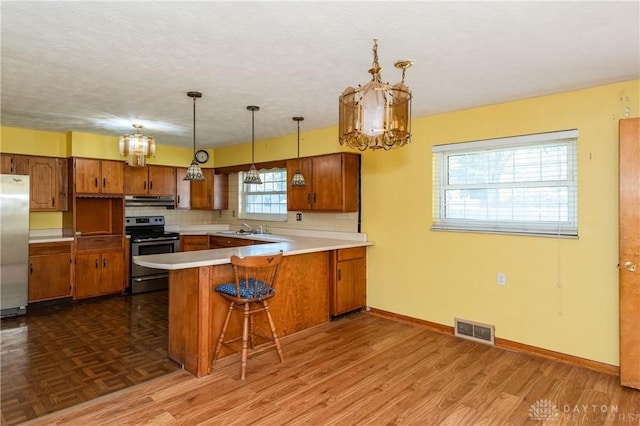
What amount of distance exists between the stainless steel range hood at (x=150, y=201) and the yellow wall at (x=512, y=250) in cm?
338

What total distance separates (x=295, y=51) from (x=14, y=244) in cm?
416

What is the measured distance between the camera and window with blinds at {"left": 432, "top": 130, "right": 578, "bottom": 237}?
128 inches

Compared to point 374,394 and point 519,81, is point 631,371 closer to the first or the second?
point 374,394

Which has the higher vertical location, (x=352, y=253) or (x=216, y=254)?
(x=216, y=254)

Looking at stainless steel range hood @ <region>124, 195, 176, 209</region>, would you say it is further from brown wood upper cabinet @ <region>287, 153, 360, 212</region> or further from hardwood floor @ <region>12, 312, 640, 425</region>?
hardwood floor @ <region>12, 312, 640, 425</region>

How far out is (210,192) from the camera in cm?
654

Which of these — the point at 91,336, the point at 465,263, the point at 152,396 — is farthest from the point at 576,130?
the point at 91,336

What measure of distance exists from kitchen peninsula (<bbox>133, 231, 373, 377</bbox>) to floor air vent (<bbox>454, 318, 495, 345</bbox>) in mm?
1187

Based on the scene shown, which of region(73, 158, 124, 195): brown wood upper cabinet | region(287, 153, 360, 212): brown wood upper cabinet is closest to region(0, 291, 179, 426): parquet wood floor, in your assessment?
region(73, 158, 124, 195): brown wood upper cabinet

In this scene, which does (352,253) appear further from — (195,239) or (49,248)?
(49,248)

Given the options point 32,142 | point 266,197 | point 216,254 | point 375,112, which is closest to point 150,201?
point 32,142

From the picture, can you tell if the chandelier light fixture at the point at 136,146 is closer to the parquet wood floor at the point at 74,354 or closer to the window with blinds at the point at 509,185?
the parquet wood floor at the point at 74,354

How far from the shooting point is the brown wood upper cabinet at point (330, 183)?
4457mm

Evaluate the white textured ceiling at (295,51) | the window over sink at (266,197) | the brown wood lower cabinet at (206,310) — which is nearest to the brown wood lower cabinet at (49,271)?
the white textured ceiling at (295,51)
